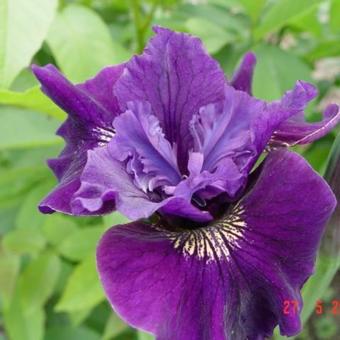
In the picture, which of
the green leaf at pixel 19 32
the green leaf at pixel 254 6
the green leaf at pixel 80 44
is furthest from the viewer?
the green leaf at pixel 254 6

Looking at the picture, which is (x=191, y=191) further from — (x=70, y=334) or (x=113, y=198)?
(x=70, y=334)

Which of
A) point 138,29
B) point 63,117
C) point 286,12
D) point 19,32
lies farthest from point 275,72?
point 19,32

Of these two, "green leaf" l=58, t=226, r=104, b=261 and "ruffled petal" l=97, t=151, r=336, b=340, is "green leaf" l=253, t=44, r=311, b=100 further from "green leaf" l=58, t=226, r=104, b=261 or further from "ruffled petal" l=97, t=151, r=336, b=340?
"ruffled petal" l=97, t=151, r=336, b=340

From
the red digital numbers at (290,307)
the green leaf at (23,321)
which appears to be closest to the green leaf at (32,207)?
the green leaf at (23,321)

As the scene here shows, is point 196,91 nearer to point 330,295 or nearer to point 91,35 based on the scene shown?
point 91,35

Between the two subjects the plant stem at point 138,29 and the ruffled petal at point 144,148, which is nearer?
the ruffled petal at point 144,148

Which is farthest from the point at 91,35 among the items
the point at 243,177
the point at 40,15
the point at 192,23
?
the point at 243,177

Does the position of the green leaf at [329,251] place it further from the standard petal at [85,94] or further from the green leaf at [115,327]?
the green leaf at [115,327]
